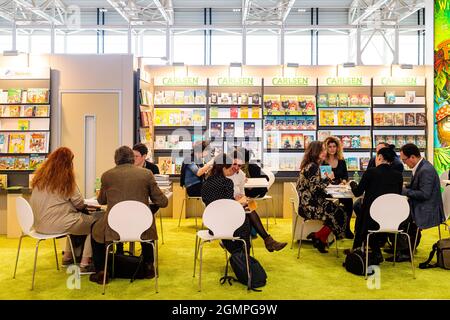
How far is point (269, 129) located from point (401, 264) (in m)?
4.33

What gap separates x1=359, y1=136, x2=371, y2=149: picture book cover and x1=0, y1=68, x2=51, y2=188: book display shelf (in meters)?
5.45

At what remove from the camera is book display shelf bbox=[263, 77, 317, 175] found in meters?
9.79

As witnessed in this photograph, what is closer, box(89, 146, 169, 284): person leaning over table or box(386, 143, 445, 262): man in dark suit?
box(89, 146, 169, 284): person leaning over table

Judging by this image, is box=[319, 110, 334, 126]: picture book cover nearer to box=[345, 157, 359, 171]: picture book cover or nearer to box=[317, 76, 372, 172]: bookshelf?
box=[317, 76, 372, 172]: bookshelf

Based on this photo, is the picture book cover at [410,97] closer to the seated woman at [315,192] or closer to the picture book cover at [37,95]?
the seated woman at [315,192]

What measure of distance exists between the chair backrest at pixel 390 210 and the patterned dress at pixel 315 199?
3.16 ft

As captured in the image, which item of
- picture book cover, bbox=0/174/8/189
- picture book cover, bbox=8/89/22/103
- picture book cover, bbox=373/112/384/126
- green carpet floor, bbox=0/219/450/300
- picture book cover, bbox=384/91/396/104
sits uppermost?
picture book cover, bbox=384/91/396/104

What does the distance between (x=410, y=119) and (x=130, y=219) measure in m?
6.75

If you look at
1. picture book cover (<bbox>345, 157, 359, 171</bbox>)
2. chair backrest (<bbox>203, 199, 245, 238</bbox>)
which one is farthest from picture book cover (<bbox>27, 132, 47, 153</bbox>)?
picture book cover (<bbox>345, 157, 359, 171</bbox>)

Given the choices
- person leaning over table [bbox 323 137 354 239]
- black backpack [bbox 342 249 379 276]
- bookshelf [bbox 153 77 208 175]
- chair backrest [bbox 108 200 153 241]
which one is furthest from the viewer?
bookshelf [bbox 153 77 208 175]

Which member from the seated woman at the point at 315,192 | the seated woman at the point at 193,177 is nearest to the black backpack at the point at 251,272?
the seated woman at the point at 315,192

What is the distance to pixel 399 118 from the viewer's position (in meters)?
9.88
